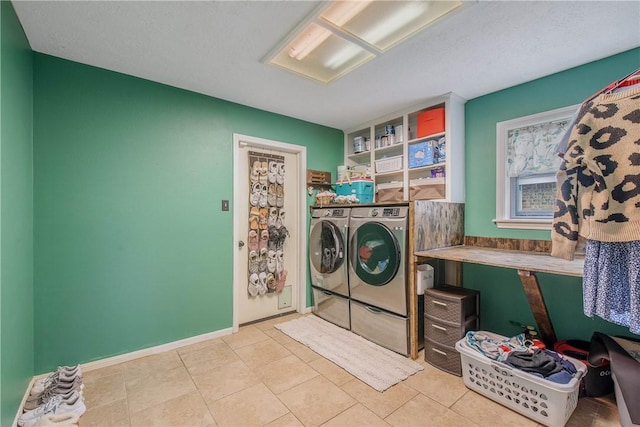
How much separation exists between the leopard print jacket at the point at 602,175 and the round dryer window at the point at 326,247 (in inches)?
75.1

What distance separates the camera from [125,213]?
7.58 ft

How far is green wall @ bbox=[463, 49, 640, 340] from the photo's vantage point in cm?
208

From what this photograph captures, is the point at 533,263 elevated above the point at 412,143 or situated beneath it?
situated beneath

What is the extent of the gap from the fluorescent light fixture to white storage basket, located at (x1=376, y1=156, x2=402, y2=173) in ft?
4.03

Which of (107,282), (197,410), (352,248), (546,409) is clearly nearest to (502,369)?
(546,409)

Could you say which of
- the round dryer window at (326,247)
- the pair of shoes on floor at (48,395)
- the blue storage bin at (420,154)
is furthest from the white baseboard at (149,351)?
the blue storage bin at (420,154)

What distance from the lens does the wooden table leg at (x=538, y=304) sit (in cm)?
175

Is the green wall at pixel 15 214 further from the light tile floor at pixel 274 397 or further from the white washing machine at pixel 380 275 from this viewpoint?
the white washing machine at pixel 380 275

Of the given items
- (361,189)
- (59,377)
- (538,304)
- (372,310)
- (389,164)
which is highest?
(389,164)

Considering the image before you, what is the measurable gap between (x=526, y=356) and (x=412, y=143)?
6.92 ft

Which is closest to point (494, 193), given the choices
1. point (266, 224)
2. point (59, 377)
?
point (266, 224)

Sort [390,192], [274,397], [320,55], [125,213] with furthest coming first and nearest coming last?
1. [390,192]
2. [125,213]
3. [320,55]
4. [274,397]

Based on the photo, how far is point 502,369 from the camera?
1.73m

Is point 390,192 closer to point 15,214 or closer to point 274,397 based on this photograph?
point 274,397
